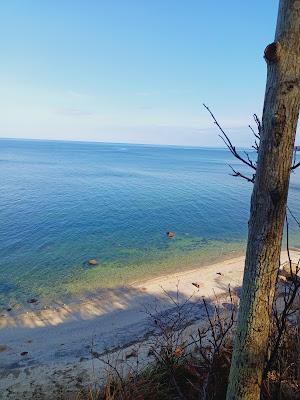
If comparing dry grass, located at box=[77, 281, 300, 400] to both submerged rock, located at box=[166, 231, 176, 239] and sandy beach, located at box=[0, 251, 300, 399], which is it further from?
submerged rock, located at box=[166, 231, 176, 239]

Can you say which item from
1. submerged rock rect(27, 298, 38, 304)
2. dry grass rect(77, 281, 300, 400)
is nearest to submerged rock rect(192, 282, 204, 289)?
submerged rock rect(27, 298, 38, 304)

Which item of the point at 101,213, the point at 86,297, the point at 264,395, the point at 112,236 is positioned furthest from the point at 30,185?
the point at 264,395

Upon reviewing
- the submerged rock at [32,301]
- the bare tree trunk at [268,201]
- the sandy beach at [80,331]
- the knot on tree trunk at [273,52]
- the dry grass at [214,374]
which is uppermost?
the knot on tree trunk at [273,52]

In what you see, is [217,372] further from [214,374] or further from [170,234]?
[170,234]

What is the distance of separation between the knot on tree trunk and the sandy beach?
326 inches

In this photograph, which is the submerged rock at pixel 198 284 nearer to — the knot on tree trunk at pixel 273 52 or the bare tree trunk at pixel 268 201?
the bare tree trunk at pixel 268 201

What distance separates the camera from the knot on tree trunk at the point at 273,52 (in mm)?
3246

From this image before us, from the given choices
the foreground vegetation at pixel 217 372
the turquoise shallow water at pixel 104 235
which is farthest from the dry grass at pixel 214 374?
the turquoise shallow water at pixel 104 235

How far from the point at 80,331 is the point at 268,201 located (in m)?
13.6

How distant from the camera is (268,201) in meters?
3.53

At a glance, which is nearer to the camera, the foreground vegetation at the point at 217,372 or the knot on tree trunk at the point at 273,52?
the knot on tree trunk at the point at 273,52

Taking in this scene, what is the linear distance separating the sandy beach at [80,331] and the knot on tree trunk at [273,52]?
8.29 m

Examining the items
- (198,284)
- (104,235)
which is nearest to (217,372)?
(198,284)

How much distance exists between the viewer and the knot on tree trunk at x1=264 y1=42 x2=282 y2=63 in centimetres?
325
